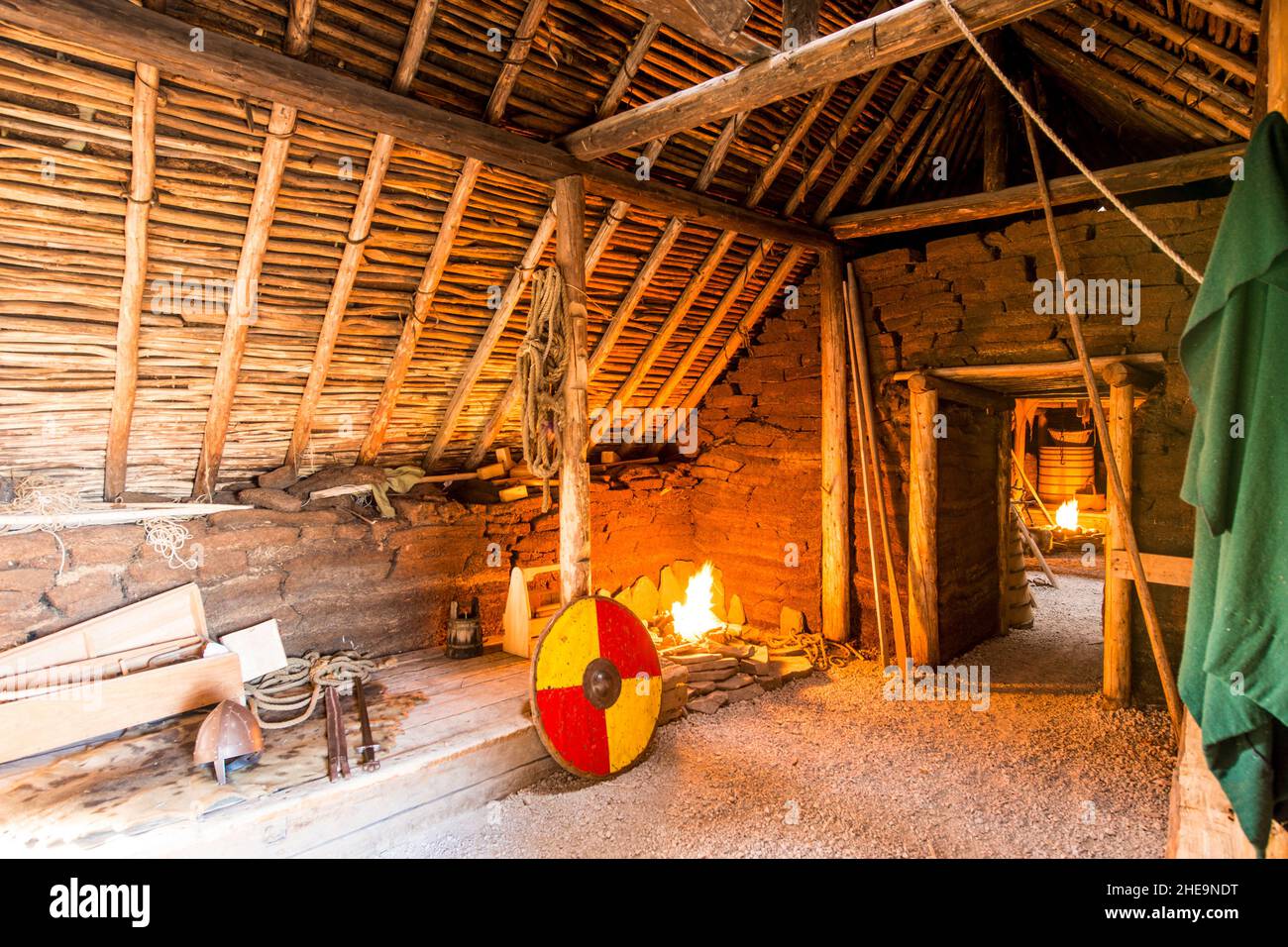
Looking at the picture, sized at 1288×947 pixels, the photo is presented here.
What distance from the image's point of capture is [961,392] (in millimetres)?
5703

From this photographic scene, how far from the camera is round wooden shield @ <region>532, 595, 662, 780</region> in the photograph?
12.4 feet

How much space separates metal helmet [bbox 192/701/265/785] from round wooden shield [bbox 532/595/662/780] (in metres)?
1.28

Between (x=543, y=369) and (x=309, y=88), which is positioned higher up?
(x=309, y=88)

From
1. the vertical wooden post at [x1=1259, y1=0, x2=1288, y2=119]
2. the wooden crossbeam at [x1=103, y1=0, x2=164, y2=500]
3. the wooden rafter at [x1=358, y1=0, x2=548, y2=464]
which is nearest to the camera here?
the vertical wooden post at [x1=1259, y1=0, x2=1288, y2=119]

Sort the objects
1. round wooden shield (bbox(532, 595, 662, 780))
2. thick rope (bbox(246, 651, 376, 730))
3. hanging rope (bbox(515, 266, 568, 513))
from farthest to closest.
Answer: hanging rope (bbox(515, 266, 568, 513)), thick rope (bbox(246, 651, 376, 730)), round wooden shield (bbox(532, 595, 662, 780))

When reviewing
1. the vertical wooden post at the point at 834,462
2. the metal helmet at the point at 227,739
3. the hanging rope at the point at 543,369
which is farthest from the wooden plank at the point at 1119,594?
the metal helmet at the point at 227,739

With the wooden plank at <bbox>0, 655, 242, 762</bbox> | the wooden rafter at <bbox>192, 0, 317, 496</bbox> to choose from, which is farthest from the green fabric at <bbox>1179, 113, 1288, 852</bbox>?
the wooden plank at <bbox>0, 655, 242, 762</bbox>

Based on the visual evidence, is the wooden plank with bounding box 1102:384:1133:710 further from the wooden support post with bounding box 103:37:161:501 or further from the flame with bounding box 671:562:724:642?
the wooden support post with bounding box 103:37:161:501

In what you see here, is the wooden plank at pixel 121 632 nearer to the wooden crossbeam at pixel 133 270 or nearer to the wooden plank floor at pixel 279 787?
the wooden plank floor at pixel 279 787

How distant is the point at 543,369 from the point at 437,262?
90cm

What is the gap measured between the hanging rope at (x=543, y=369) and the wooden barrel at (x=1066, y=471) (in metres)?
10.2

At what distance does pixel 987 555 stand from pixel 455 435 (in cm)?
466

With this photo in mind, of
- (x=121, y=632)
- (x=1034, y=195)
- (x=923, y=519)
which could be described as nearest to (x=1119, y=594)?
(x=923, y=519)

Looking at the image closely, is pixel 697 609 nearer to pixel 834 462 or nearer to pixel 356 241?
pixel 834 462
